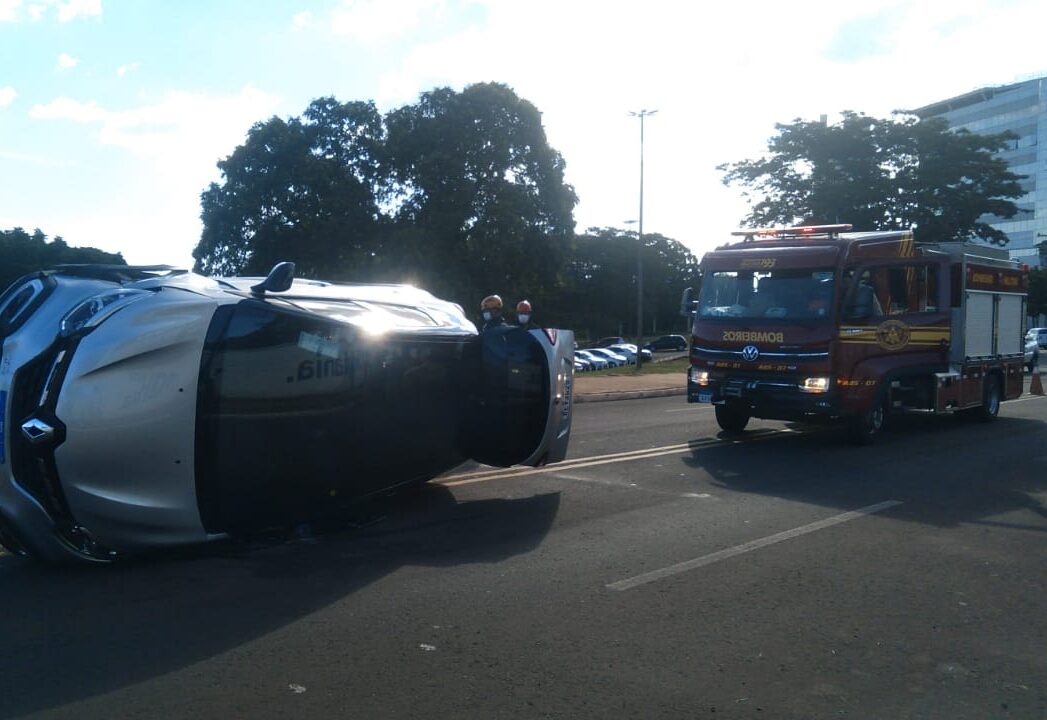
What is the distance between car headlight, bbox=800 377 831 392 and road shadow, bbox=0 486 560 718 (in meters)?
5.43

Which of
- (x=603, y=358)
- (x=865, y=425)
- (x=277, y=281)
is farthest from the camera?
(x=603, y=358)

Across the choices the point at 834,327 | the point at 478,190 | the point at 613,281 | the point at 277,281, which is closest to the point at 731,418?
the point at 834,327

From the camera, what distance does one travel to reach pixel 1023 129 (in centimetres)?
10019

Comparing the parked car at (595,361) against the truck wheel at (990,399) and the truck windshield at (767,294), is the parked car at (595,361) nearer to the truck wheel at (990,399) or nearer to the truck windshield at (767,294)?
the truck wheel at (990,399)

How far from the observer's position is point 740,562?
6.98 meters

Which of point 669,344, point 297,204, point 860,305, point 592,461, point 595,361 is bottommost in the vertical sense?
point 595,361

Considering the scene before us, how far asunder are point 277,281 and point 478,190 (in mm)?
30755

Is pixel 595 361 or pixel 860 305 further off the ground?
pixel 860 305

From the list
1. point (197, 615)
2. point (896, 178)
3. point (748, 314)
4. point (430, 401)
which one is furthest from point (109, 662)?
point (896, 178)

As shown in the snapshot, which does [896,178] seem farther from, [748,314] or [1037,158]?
[1037,158]

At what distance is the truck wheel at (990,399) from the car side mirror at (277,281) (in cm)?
1326

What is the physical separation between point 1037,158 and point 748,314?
101 meters

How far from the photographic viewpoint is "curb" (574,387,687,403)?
22.1m

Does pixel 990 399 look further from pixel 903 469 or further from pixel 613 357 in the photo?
pixel 613 357
